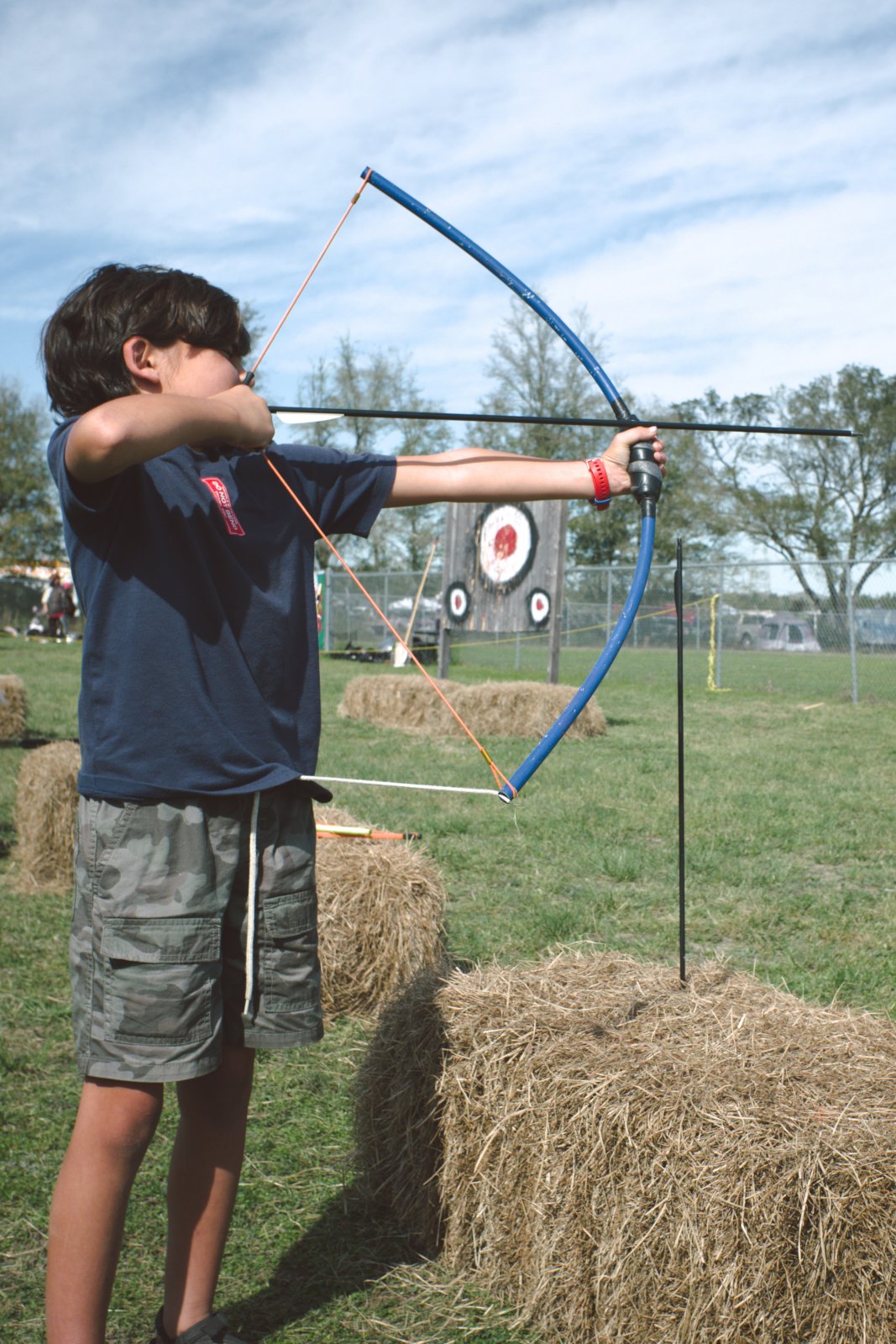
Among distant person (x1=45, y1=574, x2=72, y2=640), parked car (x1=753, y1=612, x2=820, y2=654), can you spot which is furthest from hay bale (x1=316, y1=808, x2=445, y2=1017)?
distant person (x1=45, y1=574, x2=72, y2=640)

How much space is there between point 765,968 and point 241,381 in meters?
2.60

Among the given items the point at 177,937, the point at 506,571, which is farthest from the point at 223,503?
the point at 506,571

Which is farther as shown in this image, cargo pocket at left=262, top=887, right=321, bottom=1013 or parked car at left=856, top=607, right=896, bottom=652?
parked car at left=856, top=607, right=896, bottom=652

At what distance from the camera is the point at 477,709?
1012 centimetres

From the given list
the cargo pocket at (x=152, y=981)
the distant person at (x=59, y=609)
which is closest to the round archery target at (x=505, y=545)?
the cargo pocket at (x=152, y=981)

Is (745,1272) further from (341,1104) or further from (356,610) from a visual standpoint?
(356,610)

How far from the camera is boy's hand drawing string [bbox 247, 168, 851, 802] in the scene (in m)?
2.03

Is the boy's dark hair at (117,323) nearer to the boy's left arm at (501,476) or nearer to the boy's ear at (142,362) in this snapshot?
the boy's ear at (142,362)

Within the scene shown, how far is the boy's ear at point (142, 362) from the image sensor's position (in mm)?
1702

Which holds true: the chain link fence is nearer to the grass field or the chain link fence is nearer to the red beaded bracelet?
the grass field

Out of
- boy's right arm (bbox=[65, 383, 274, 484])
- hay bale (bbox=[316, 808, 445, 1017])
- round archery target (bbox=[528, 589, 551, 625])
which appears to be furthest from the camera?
round archery target (bbox=[528, 589, 551, 625])

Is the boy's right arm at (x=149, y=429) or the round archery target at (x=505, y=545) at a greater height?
the round archery target at (x=505, y=545)

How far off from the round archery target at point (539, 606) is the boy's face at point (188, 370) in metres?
9.95

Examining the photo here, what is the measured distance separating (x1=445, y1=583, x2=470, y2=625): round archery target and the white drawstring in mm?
11185
